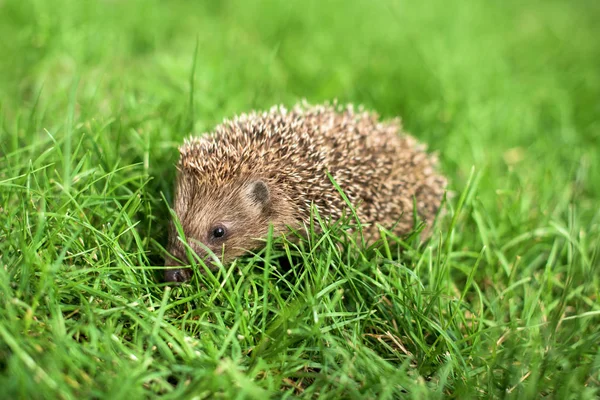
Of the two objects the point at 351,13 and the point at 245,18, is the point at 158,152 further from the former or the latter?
the point at 351,13

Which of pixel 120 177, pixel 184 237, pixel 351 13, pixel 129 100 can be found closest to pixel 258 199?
pixel 184 237

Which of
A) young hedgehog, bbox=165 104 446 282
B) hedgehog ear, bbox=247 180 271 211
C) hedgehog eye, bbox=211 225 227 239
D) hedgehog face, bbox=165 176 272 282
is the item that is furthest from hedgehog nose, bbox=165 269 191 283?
hedgehog ear, bbox=247 180 271 211

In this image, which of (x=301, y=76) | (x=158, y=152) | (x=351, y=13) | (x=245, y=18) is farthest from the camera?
(x=351, y=13)

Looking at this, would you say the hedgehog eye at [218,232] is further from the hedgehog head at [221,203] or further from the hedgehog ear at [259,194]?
the hedgehog ear at [259,194]

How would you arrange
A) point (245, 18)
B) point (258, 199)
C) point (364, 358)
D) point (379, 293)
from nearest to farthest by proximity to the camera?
point (364, 358)
point (379, 293)
point (258, 199)
point (245, 18)

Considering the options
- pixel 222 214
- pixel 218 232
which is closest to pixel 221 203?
pixel 222 214

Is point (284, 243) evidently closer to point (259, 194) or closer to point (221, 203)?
point (259, 194)

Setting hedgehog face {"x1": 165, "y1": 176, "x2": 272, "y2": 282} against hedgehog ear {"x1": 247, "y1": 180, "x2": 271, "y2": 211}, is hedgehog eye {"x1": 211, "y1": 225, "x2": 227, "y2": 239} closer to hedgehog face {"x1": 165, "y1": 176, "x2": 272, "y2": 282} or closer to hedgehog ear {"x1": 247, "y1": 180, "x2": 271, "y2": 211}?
hedgehog face {"x1": 165, "y1": 176, "x2": 272, "y2": 282}
